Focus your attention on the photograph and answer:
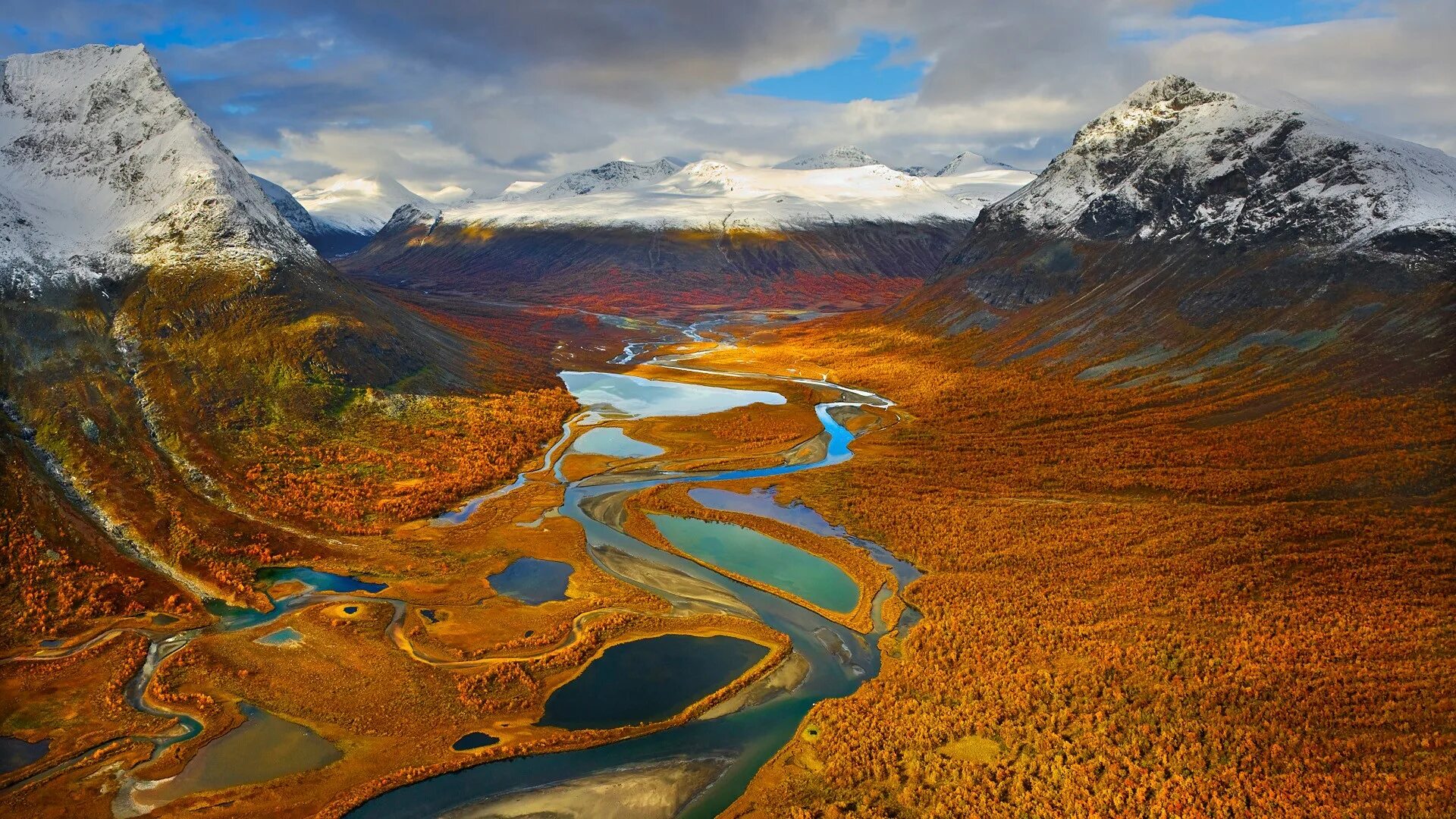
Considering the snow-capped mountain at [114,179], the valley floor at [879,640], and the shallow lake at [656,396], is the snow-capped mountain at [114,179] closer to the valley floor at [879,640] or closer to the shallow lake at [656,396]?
the valley floor at [879,640]

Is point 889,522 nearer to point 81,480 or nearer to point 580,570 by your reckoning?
point 580,570

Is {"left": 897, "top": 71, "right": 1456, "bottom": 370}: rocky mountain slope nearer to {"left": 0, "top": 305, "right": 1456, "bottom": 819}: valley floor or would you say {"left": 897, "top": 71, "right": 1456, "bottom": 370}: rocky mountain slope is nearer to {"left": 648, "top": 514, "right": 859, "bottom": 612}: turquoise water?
{"left": 0, "top": 305, "right": 1456, "bottom": 819}: valley floor

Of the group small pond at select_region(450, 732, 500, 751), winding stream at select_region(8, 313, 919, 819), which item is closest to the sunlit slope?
winding stream at select_region(8, 313, 919, 819)

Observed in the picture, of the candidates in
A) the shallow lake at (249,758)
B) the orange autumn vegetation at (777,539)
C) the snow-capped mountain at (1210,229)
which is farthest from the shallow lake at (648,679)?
the snow-capped mountain at (1210,229)

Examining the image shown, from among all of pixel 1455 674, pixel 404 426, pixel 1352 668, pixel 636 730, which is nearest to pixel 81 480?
pixel 404 426

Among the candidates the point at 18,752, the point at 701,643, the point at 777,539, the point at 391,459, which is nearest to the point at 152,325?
the point at 391,459

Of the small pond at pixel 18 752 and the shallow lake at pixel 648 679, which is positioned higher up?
the small pond at pixel 18 752
